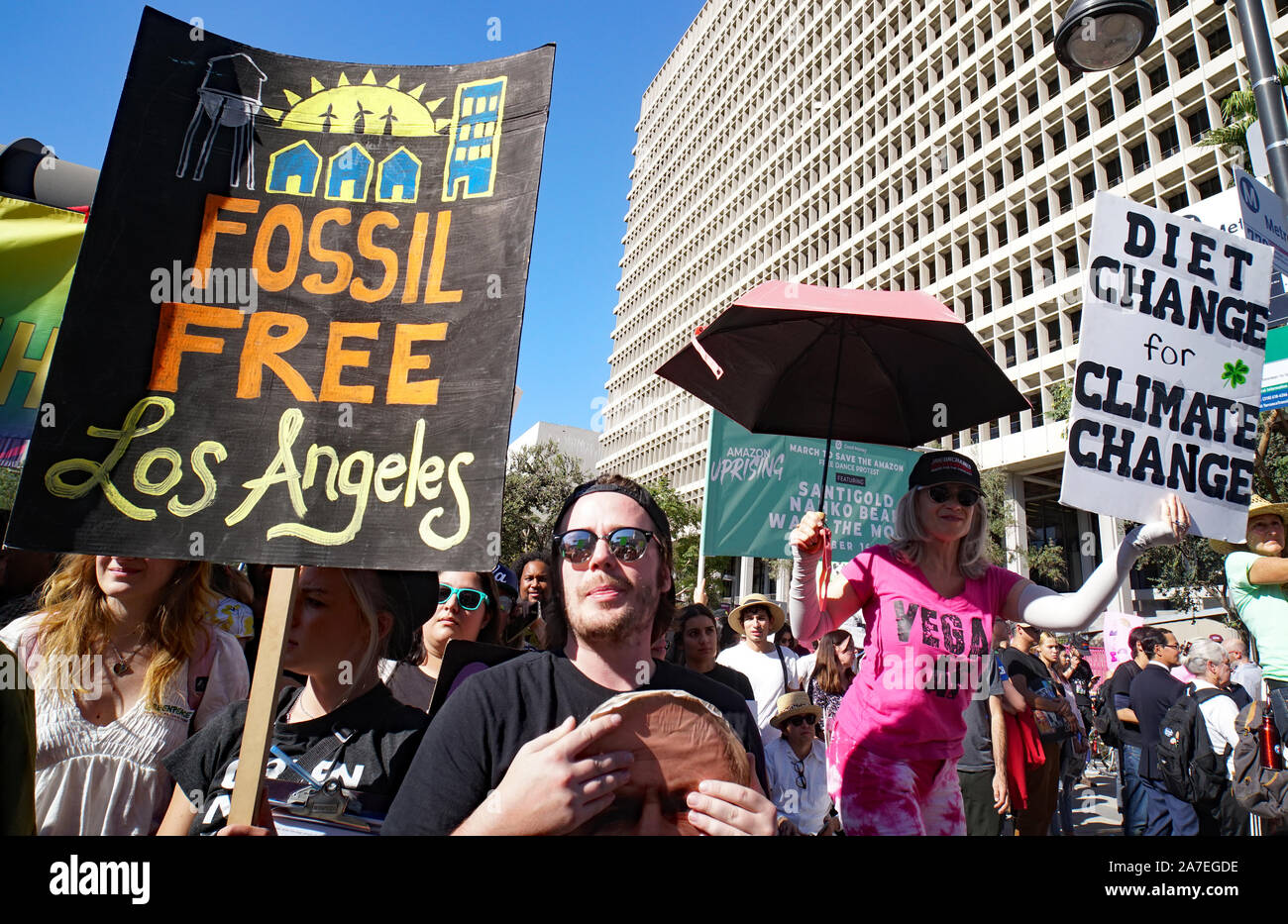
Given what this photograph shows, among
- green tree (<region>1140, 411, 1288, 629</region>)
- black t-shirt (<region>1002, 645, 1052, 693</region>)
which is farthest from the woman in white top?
green tree (<region>1140, 411, 1288, 629</region>)

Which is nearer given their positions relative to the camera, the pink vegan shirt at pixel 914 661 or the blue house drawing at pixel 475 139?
the blue house drawing at pixel 475 139

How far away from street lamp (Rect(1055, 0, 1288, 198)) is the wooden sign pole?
4.90 m

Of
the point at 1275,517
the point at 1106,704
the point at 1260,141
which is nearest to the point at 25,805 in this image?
the point at 1275,517

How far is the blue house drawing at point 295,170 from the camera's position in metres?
2.33

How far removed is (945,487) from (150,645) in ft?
9.53

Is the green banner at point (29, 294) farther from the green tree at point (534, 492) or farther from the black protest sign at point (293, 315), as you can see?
the green tree at point (534, 492)

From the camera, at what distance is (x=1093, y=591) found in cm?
268

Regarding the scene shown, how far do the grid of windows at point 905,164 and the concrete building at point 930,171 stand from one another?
13cm

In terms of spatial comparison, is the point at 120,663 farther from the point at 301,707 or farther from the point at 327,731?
the point at 327,731

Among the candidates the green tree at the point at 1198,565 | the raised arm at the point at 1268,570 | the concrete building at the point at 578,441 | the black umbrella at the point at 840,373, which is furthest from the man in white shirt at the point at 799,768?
the concrete building at the point at 578,441

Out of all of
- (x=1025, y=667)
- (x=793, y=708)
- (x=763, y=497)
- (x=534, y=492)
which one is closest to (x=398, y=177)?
(x=793, y=708)

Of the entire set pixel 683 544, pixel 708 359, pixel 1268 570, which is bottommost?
pixel 1268 570

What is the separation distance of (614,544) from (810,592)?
1.06 meters

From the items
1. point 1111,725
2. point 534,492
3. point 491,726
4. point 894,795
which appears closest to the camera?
point 491,726
